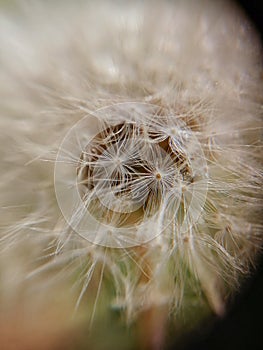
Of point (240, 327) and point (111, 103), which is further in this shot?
point (240, 327)

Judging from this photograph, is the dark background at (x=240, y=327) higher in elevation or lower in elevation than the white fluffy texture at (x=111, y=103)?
lower

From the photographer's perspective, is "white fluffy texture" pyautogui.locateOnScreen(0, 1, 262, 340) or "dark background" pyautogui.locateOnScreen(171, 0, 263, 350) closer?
"white fluffy texture" pyautogui.locateOnScreen(0, 1, 262, 340)

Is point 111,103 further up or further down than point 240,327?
further up

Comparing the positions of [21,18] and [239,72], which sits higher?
[21,18]

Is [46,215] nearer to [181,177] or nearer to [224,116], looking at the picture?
[181,177]

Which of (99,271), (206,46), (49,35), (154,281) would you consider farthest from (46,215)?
(206,46)
